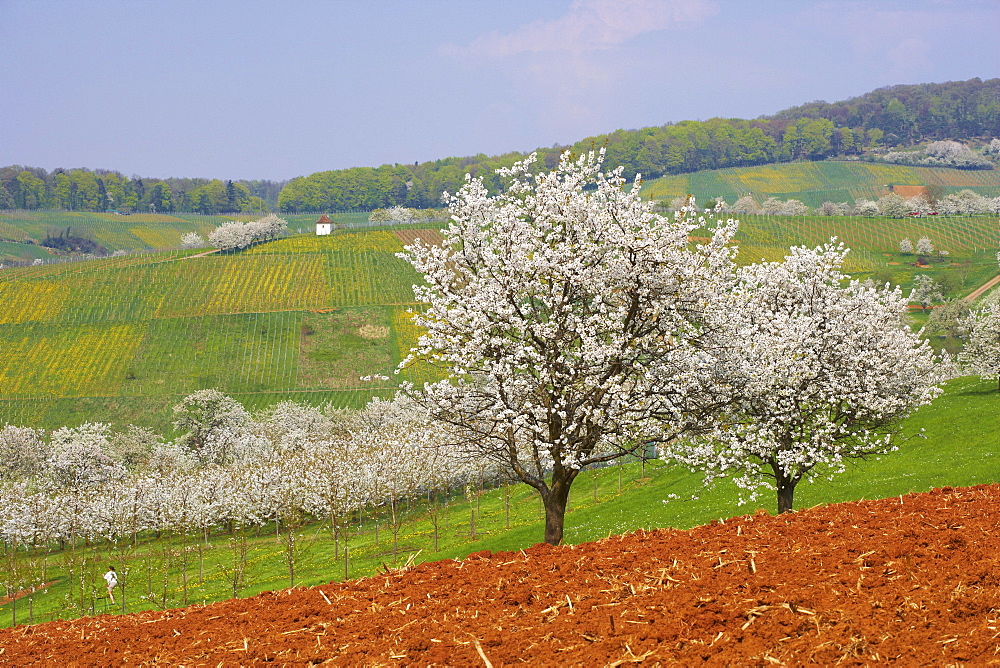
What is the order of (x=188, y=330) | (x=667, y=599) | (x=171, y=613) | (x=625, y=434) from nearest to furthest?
(x=667, y=599)
(x=171, y=613)
(x=625, y=434)
(x=188, y=330)

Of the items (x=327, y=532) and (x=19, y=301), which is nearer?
(x=327, y=532)

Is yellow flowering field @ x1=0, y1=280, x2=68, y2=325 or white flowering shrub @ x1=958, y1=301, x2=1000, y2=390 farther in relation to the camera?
yellow flowering field @ x1=0, y1=280, x2=68, y2=325

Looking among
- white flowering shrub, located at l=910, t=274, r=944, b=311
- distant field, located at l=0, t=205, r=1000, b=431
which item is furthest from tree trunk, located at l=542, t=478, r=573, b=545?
white flowering shrub, located at l=910, t=274, r=944, b=311

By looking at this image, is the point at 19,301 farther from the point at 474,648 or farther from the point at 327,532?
the point at 474,648

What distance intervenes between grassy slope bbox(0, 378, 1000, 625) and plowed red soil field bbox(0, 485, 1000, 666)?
1191cm

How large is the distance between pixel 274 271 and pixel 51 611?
3937 inches

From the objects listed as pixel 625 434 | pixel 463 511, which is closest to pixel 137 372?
pixel 463 511

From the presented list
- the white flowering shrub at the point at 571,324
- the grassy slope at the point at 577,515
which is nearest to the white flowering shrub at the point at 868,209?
the grassy slope at the point at 577,515

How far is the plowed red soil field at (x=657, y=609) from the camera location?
22.9 feet

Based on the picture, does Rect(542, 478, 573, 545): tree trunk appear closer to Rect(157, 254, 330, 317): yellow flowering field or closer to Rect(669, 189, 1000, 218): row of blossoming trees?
Rect(157, 254, 330, 317): yellow flowering field

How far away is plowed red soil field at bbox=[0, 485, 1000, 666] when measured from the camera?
22.9 ft

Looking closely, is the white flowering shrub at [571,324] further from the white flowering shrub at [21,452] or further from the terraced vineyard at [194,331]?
the terraced vineyard at [194,331]

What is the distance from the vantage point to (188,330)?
11706 centimetres

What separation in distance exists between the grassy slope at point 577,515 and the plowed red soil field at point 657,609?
11.9 metres
